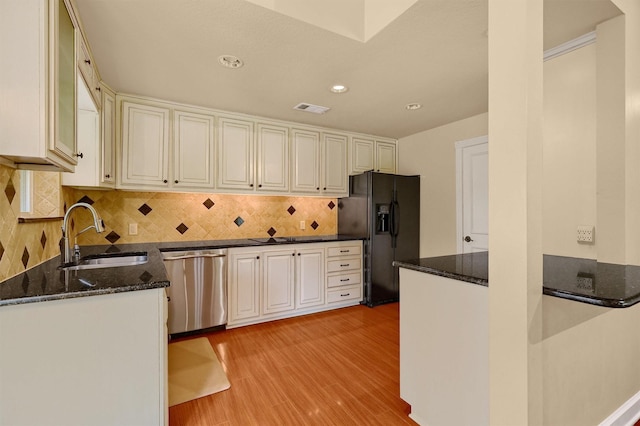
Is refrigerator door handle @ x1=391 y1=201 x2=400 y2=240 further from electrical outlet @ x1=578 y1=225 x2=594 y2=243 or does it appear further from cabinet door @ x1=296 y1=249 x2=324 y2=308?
electrical outlet @ x1=578 y1=225 x2=594 y2=243

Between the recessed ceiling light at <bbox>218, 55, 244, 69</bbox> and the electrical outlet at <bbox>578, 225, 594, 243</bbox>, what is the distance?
253 centimetres

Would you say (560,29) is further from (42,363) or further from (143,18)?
(42,363)

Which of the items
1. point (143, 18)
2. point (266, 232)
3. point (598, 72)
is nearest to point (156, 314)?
point (143, 18)

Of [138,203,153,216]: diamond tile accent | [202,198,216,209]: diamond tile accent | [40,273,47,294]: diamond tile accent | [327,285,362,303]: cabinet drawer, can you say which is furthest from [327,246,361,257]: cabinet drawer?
[40,273,47,294]: diamond tile accent

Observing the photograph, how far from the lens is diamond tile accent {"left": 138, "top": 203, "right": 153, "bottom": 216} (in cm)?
321

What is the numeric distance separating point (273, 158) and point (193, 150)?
2.89 feet

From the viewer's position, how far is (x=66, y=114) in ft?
5.03

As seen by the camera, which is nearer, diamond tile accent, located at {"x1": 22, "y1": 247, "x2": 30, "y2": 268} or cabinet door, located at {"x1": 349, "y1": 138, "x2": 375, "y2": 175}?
diamond tile accent, located at {"x1": 22, "y1": 247, "x2": 30, "y2": 268}

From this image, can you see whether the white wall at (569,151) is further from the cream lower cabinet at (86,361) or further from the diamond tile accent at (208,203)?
the diamond tile accent at (208,203)

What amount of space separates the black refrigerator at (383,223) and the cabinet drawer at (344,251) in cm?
13

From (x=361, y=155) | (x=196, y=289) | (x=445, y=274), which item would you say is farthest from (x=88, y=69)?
(x=361, y=155)

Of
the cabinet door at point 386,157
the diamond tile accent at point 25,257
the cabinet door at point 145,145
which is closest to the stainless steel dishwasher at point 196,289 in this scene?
the cabinet door at point 145,145

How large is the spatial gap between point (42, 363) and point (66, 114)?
1.15 m

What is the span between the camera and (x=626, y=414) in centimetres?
172
